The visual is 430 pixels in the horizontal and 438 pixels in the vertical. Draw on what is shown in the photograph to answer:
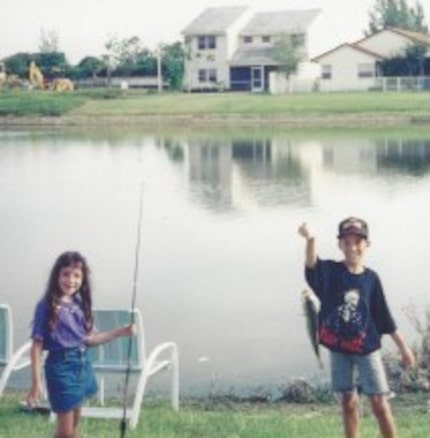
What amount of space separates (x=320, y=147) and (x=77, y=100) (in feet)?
72.5

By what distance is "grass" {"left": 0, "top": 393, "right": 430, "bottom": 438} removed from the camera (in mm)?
6504

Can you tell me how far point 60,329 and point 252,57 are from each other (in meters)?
66.2

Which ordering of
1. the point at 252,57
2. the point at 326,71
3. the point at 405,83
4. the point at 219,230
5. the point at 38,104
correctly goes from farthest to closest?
the point at 252,57
the point at 326,71
the point at 405,83
the point at 38,104
the point at 219,230

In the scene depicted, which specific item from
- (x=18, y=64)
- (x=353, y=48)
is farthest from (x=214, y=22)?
(x=18, y=64)

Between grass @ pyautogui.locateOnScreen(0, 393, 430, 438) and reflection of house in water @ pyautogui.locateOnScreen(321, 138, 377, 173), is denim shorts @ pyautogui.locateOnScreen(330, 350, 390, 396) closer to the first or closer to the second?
grass @ pyautogui.locateOnScreen(0, 393, 430, 438)

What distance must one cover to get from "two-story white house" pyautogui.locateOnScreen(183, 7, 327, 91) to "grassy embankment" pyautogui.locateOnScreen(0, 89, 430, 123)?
38.1ft

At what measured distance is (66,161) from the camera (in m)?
34.9

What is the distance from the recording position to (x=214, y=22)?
243 ft

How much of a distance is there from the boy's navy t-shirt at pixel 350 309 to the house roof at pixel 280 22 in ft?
213

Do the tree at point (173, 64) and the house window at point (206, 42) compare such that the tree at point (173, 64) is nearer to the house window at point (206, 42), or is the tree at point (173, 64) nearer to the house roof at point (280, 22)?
the house window at point (206, 42)

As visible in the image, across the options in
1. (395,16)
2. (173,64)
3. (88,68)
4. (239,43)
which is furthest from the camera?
(395,16)

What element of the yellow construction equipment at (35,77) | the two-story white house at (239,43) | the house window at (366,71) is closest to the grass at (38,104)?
the yellow construction equipment at (35,77)

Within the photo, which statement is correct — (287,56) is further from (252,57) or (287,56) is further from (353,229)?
(353,229)

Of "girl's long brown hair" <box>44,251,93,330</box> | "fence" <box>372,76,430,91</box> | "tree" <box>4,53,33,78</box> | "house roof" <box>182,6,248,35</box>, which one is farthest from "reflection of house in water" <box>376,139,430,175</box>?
"tree" <box>4,53,33,78</box>
